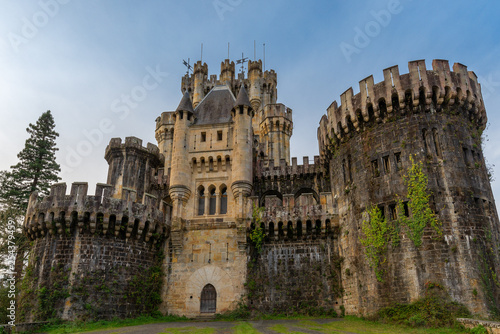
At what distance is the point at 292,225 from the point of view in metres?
24.3

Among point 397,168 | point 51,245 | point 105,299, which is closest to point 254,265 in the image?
point 105,299

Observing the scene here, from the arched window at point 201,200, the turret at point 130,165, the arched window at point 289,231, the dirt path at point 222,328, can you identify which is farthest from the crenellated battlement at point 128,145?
the dirt path at point 222,328

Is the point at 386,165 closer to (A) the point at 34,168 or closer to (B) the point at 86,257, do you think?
(B) the point at 86,257

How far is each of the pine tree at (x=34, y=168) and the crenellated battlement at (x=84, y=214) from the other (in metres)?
11.9

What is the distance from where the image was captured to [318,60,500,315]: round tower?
1805 centimetres

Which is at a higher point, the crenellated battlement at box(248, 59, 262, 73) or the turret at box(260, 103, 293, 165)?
the crenellated battlement at box(248, 59, 262, 73)

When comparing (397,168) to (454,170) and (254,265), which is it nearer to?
(454,170)

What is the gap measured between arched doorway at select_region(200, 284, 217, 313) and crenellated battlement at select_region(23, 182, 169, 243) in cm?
538

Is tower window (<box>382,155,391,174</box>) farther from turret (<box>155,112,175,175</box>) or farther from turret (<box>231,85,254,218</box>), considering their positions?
turret (<box>155,112,175,175</box>)

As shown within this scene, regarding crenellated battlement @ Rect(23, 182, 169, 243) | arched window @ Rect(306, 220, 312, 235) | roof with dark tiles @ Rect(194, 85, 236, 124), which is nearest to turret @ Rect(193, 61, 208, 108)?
roof with dark tiles @ Rect(194, 85, 236, 124)

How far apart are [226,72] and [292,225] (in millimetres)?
32205

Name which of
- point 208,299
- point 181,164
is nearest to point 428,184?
point 208,299

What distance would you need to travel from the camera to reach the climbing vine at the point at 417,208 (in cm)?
1881

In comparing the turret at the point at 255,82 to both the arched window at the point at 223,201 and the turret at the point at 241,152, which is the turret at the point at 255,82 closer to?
the turret at the point at 241,152
